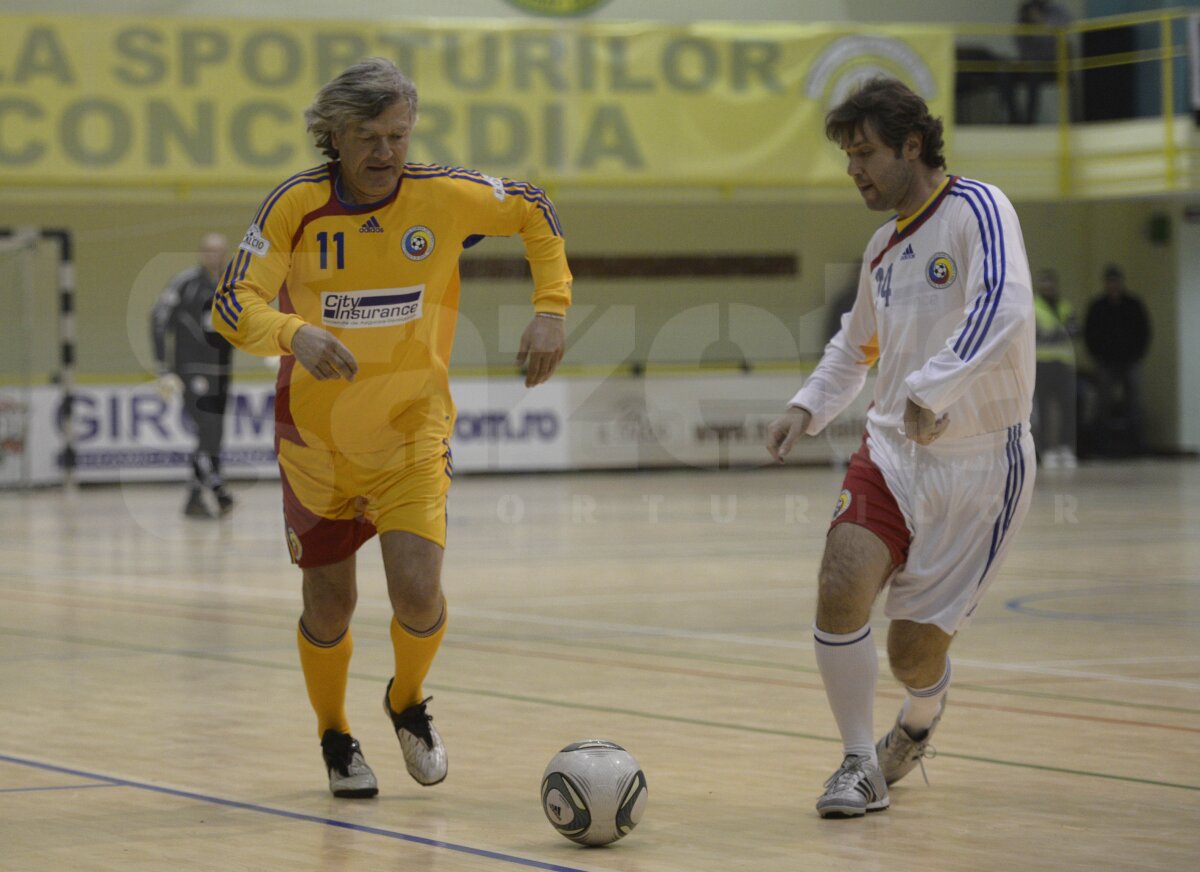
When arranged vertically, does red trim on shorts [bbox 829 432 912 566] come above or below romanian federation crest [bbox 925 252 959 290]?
below

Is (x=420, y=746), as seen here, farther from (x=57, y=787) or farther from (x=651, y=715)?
(x=651, y=715)

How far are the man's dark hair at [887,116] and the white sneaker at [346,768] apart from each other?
2.39m

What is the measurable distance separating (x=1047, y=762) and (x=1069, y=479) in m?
16.3

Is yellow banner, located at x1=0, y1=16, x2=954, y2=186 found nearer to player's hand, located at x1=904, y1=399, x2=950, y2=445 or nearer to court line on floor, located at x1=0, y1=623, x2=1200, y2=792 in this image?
court line on floor, located at x1=0, y1=623, x2=1200, y2=792

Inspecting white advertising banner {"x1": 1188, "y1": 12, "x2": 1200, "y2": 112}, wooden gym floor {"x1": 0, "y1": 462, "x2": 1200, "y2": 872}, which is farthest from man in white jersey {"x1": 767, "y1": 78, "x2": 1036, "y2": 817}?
white advertising banner {"x1": 1188, "y1": 12, "x2": 1200, "y2": 112}

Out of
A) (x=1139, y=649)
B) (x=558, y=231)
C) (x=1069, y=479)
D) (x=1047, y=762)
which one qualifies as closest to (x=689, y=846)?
(x=1047, y=762)

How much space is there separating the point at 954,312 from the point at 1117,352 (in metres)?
20.9

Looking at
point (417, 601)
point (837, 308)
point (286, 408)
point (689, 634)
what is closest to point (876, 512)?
point (417, 601)

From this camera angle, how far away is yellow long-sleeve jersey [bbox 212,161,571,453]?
589 cm

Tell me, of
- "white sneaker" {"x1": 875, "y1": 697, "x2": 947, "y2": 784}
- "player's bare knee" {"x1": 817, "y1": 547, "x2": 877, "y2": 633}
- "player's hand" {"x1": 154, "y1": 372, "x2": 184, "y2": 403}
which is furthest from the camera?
"player's hand" {"x1": 154, "y1": 372, "x2": 184, "y2": 403}

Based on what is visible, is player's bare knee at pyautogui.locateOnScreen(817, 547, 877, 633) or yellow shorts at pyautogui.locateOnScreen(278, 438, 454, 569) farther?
yellow shorts at pyautogui.locateOnScreen(278, 438, 454, 569)

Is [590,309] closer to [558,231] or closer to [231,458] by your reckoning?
[231,458]

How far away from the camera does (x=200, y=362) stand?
17953mm

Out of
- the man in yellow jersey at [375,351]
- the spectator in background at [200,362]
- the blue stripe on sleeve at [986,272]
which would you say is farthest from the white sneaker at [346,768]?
the spectator in background at [200,362]
